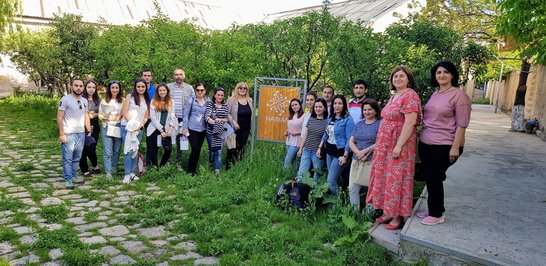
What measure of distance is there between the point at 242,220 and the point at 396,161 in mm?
1925

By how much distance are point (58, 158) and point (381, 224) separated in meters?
6.42

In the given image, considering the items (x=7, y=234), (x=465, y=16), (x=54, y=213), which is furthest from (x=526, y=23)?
(x=465, y=16)

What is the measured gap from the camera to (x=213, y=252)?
400 cm

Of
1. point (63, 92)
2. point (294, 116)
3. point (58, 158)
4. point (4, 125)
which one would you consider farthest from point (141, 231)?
Result: point (63, 92)

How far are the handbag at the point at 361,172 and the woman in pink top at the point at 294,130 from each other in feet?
5.56

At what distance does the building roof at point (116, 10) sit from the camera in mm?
23619

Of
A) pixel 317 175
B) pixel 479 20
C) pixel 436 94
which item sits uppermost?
pixel 479 20

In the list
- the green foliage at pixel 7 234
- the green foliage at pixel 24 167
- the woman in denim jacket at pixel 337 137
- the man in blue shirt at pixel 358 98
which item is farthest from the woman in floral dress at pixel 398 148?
the green foliage at pixel 24 167

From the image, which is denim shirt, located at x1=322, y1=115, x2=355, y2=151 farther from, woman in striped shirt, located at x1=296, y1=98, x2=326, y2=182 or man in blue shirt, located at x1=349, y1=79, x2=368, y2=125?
woman in striped shirt, located at x1=296, y1=98, x2=326, y2=182

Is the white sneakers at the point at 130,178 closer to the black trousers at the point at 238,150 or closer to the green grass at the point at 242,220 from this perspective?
the green grass at the point at 242,220

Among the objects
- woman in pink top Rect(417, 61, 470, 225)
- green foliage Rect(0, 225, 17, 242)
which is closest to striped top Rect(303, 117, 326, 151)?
woman in pink top Rect(417, 61, 470, 225)

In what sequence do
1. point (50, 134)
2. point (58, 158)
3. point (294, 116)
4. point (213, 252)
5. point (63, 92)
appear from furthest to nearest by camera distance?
point (63, 92)
point (50, 134)
point (58, 158)
point (294, 116)
point (213, 252)

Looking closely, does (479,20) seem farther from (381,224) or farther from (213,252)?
(213,252)

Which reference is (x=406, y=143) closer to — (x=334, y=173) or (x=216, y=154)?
(x=334, y=173)
